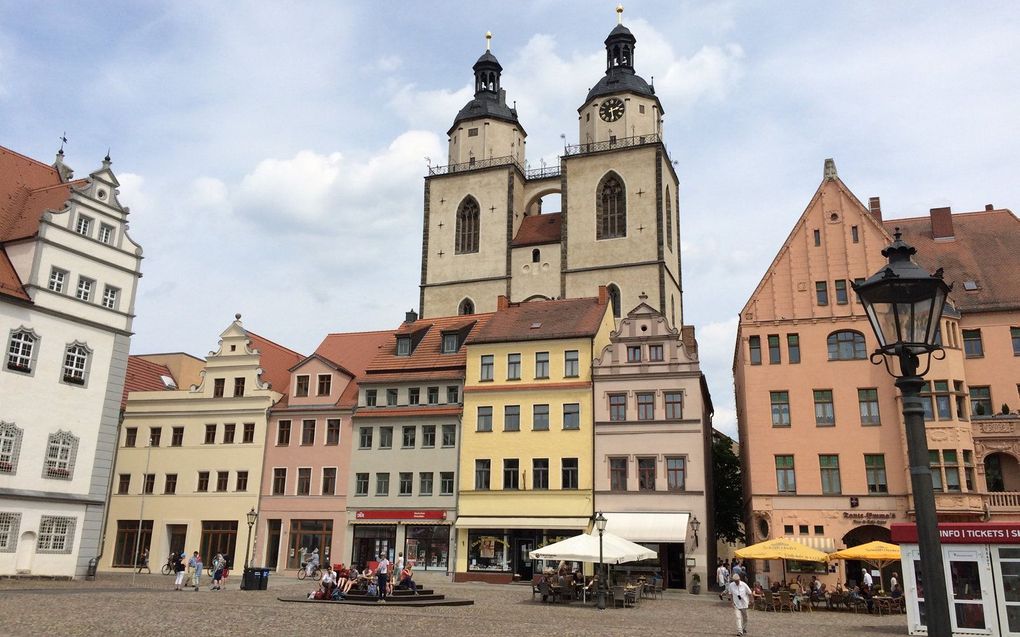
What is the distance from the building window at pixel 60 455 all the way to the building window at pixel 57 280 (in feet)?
20.2

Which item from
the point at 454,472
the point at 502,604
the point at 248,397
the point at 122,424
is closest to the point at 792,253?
the point at 454,472

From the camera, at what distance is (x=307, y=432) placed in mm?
45531

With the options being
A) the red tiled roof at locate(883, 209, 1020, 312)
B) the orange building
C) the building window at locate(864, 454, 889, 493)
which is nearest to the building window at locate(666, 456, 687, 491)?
the orange building

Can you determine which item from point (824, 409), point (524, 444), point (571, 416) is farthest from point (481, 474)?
point (824, 409)

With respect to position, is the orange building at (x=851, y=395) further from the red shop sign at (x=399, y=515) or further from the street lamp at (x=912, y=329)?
the street lamp at (x=912, y=329)

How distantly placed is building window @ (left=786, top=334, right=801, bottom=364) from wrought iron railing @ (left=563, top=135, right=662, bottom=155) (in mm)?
25616

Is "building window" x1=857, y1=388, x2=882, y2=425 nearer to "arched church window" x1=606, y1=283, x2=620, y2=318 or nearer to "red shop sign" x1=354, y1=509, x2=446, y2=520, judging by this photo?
"red shop sign" x1=354, y1=509, x2=446, y2=520

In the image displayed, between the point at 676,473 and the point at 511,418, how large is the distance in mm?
8439

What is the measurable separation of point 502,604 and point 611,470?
13458 millimetres

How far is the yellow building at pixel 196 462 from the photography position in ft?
148

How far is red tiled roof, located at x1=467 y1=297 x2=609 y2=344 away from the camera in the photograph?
43.4m

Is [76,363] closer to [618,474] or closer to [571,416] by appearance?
[571,416]

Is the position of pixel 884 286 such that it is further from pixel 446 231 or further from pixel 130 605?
pixel 446 231

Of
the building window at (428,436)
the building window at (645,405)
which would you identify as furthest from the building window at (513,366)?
the building window at (645,405)
